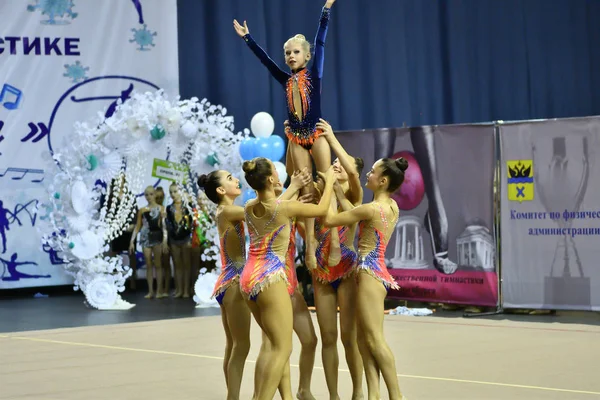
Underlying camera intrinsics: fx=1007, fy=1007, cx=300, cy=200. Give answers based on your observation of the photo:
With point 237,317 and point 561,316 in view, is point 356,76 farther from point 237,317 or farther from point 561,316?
point 237,317

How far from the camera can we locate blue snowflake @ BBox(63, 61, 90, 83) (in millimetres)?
14023

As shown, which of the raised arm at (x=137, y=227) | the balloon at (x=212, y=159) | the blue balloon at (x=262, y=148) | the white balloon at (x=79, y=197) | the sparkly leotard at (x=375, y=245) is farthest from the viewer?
the raised arm at (x=137, y=227)

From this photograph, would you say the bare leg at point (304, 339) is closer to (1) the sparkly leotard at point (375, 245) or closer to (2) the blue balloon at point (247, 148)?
(1) the sparkly leotard at point (375, 245)

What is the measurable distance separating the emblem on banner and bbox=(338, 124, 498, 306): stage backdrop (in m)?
0.21

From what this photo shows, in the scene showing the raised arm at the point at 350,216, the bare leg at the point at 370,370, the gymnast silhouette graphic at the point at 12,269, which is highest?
the raised arm at the point at 350,216

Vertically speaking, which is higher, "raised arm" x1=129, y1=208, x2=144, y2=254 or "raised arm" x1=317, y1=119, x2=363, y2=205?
"raised arm" x1=317, y1=119, x2=363, y2=205

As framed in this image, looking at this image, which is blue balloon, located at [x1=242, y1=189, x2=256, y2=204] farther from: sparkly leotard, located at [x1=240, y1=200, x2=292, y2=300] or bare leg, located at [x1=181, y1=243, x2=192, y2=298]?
sparkly leotard, located at [x1=240, y1=200, x2=292, y2=300]

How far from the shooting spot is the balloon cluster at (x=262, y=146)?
1174cm

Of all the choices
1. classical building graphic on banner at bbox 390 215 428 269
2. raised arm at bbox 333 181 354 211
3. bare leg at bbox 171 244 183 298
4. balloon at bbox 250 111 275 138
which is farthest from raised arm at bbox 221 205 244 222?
bare leg at bbox 171 244 183 298

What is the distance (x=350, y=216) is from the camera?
18.2 feet

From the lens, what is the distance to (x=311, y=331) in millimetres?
5922

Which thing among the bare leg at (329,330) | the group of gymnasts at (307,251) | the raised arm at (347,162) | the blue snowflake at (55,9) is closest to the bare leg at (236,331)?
the group of gymnasts at (307,251)

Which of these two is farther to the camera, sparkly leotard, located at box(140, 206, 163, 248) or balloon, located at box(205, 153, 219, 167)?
sparkly leotard, located at box(140, 206, 163, 248)

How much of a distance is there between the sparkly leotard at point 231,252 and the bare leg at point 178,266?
7.17 metres
